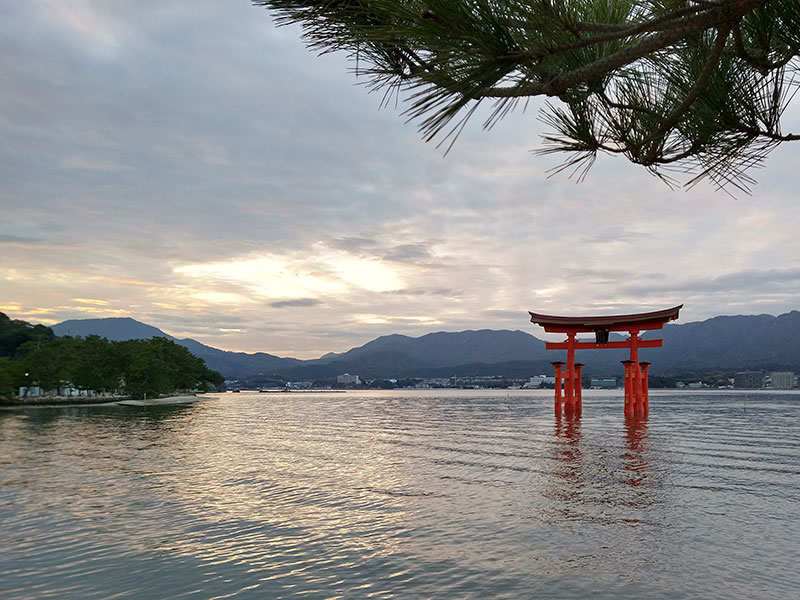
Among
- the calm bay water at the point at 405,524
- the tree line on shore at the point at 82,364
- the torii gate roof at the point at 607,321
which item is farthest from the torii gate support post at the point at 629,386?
the tree line on shore at the point at 82,364

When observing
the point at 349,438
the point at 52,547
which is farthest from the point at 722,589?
the point at 349,438

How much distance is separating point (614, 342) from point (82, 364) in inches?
2442

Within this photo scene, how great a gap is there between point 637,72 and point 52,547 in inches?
396

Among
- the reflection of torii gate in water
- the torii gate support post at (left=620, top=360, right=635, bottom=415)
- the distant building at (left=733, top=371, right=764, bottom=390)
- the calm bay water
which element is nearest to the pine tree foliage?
the calm bay water

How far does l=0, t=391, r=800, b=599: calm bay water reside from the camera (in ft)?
22.9

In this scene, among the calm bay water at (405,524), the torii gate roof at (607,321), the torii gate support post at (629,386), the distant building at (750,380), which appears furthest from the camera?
the distant building at (750,380)

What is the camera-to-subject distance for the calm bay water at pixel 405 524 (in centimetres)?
698

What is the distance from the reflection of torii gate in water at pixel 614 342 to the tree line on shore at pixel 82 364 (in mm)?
52043

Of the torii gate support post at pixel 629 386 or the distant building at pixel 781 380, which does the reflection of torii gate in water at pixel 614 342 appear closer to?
the torii gate support post at pixel 629 386

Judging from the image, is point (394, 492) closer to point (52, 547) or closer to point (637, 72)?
point (52, 547)

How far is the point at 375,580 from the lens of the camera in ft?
23.2

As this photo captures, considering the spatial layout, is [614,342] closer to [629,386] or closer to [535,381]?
[629,386]

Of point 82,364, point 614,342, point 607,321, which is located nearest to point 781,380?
point 607,321

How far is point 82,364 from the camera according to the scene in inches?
2704
